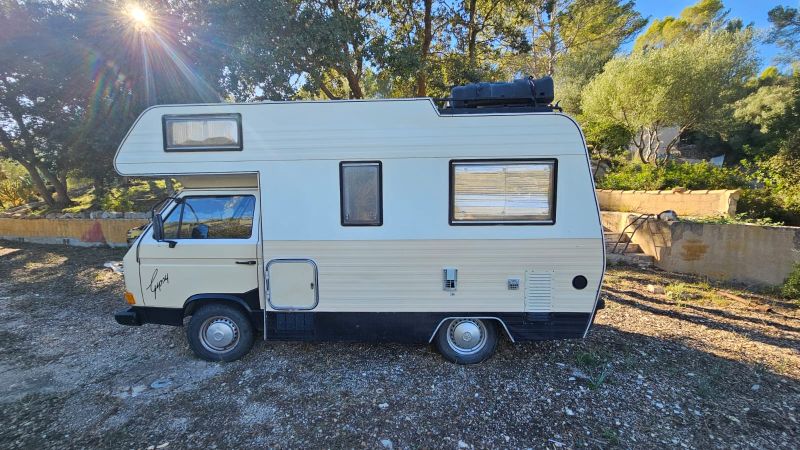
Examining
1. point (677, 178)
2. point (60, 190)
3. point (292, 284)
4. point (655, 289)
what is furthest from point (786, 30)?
point (60, 190)

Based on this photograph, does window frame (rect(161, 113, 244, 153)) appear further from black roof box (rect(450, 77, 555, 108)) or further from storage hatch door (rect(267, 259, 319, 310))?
black roof box (rect(450, 77, 555, 108))

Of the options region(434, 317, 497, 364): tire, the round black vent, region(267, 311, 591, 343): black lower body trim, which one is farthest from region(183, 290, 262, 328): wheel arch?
the round black vent

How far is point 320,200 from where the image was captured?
145 inches

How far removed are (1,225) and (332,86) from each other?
39.1ft

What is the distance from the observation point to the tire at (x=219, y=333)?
13.1 ft

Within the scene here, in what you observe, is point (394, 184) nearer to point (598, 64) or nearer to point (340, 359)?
point (340, 359)

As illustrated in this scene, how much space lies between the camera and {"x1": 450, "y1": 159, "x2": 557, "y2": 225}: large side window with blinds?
3545 mm

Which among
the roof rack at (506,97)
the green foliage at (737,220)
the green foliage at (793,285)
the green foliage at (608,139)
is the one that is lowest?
the green foliage at (793,285)

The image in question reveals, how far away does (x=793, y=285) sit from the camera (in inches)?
237

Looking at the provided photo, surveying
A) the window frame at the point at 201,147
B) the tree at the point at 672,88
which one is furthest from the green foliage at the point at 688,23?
the window frame at the point at 201,147

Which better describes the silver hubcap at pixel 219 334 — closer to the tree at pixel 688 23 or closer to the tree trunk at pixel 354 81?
the tree trunk at pixel 354 81

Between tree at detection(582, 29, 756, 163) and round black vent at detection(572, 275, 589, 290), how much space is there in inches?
439

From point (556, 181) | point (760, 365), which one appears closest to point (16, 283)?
point (556, 181)

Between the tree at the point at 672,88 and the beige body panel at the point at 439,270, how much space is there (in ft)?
36.8
